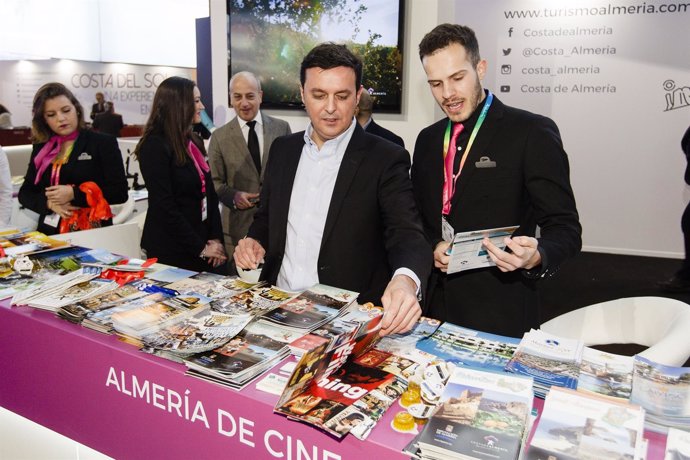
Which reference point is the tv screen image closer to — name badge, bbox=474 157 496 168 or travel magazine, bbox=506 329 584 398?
name badge, bbox=474 157 496 168

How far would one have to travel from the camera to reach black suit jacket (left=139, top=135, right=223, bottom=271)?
3045 mm

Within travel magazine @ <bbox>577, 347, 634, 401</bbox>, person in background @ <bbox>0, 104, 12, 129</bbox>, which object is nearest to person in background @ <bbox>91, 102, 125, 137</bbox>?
person in background @ <bbox>0, 104, 12, 129</bbox>

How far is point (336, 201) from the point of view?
1962 millimetres

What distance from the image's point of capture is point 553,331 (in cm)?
218

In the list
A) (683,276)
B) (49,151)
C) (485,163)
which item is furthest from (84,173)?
(683,276)

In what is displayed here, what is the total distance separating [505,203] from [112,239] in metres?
2.37

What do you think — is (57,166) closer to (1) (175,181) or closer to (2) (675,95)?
(1) (175,181)

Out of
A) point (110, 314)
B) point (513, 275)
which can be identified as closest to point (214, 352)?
point (110, 314)

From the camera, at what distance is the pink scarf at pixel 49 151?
10.5ft

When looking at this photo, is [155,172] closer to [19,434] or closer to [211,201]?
[211,201]

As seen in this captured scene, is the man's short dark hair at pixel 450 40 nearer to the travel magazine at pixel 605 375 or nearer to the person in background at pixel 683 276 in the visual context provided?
the travel magazine at pixel 605 375

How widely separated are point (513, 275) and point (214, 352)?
1.10 meters

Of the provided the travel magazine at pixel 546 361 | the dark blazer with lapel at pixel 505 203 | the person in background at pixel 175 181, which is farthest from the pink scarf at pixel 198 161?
the travel magazine at pixel 546 361

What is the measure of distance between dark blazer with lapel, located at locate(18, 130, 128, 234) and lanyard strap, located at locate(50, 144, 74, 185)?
2 cm
